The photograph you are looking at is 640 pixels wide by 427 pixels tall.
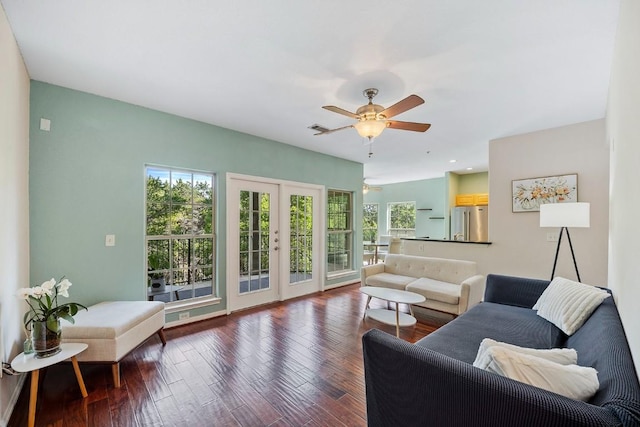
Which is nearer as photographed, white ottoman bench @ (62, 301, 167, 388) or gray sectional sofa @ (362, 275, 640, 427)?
gray sectional sofa @ (362, 275, 640, 427)

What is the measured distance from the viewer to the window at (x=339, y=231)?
5457mm

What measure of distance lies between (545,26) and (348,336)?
10.4ft

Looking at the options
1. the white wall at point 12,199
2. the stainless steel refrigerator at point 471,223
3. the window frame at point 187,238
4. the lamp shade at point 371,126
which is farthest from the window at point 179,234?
the stainless steel refrigerator at point 471,223

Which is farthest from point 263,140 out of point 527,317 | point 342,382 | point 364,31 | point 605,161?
point 605,161

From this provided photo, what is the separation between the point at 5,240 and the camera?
1.82m

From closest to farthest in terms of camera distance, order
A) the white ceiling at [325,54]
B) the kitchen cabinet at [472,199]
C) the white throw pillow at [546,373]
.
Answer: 1. the white throw pillow at [546,373]
2. the white ceiling at [325,54]
3. the kitchen cabinet at [472,199]

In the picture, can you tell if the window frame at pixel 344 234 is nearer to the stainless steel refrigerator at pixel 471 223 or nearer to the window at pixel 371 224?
the stainless steel refrigerator at pixel 471 223

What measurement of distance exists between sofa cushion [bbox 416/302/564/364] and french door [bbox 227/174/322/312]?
9.34ft

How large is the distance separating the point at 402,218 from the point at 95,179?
7.77m

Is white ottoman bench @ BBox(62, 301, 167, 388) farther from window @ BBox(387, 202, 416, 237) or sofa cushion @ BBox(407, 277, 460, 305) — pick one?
window @ BBox(387, 202, 416, 237)

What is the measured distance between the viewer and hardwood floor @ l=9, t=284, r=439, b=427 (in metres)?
1.82

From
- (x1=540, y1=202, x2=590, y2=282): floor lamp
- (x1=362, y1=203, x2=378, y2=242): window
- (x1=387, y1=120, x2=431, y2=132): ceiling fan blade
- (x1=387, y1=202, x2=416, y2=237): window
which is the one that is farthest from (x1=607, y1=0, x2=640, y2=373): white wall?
(x1=362, y1=203, x2=378, y2=242): window

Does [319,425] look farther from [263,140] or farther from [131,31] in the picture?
[263,140]

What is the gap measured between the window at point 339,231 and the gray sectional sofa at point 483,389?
371cm
